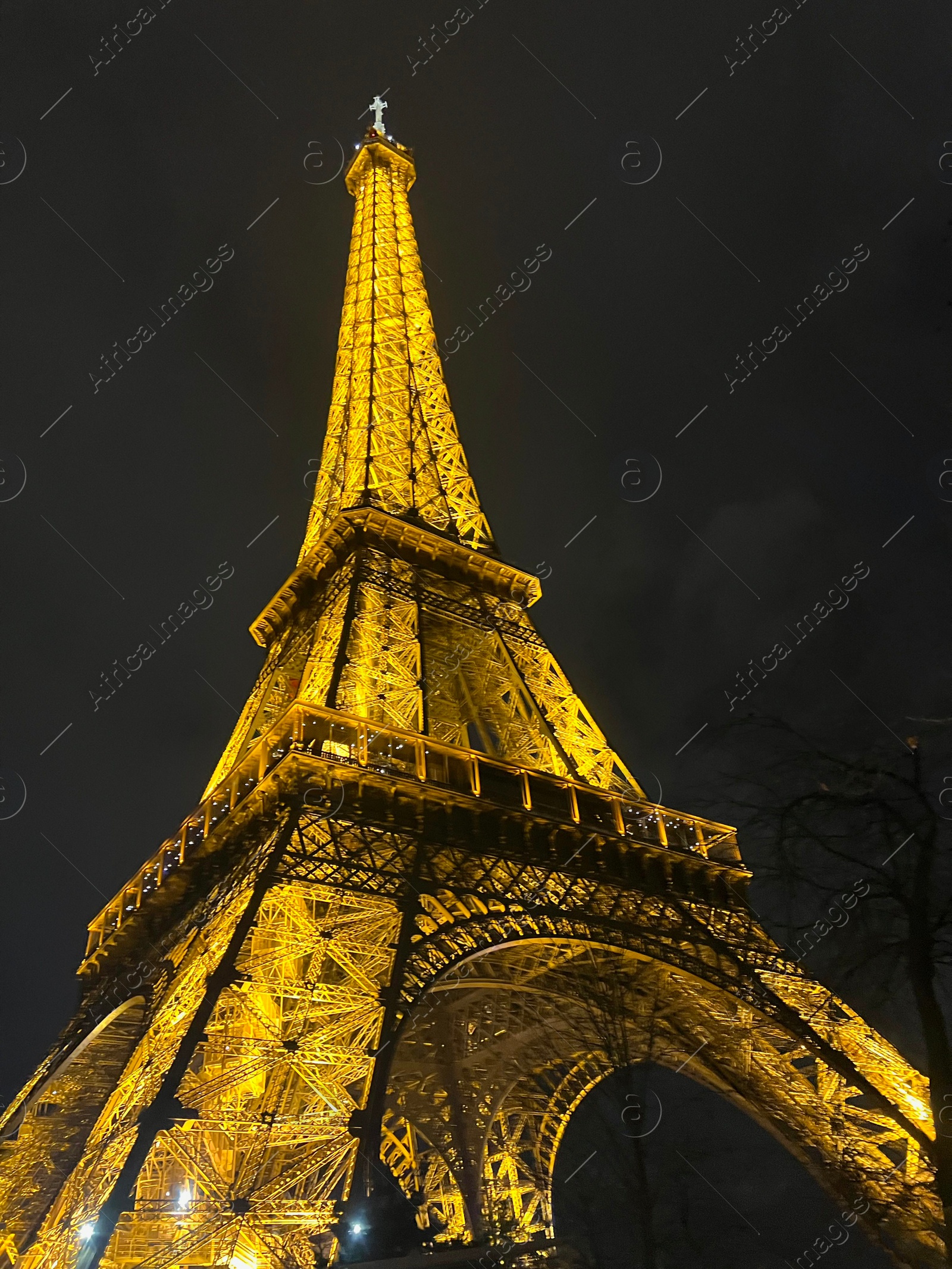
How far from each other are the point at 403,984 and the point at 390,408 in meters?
24.8

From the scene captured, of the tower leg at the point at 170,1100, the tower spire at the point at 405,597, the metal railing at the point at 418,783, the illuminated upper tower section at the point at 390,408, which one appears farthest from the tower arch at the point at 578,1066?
the illuminated upper tower section at the point at 390,408

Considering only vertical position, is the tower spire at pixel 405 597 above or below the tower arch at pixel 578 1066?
above

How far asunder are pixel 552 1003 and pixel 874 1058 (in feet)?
26.2

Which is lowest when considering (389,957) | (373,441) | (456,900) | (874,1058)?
(874,1058)

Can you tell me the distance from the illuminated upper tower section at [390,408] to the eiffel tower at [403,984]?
89 centimetres

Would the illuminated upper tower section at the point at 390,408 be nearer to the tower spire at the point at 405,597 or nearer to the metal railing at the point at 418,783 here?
the tower spire at the point at 405,597

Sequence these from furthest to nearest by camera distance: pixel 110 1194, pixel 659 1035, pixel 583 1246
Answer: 1. pixel 583 1246
2. pixel 659 1035
3. pixel 110 1194

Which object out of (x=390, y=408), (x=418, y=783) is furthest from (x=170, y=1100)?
(x=390, y=408)

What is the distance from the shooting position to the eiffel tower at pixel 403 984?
40.9 feet

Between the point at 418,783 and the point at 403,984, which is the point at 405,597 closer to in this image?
the point at 418,783

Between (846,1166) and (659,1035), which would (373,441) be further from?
(846,1166)

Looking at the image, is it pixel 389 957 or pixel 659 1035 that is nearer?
pixel 389 957

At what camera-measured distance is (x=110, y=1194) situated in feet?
35.1

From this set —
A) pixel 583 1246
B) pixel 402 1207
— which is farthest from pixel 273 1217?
pixel 583 1246
